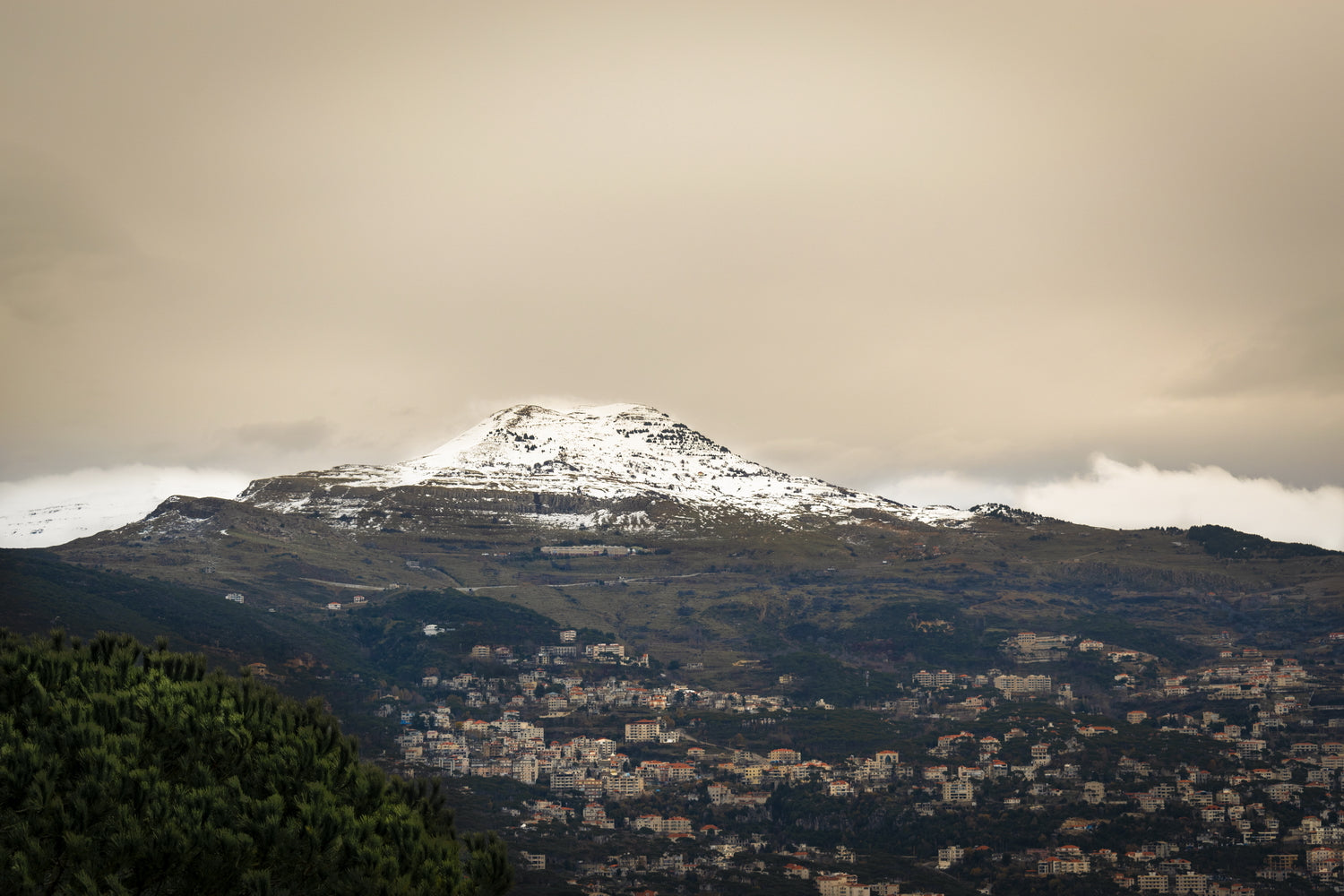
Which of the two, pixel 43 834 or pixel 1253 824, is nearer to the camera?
pixel 43 834

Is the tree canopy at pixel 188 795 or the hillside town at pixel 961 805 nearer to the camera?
the tree canopy at pixel 188 795

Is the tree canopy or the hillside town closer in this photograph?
the tree canopy

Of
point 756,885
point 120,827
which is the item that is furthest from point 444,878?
point 756,885

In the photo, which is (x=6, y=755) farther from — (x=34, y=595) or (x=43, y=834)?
(x=34, y=595)

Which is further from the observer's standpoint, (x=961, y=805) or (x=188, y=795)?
(x=961, y=805)

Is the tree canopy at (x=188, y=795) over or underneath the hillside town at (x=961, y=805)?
over

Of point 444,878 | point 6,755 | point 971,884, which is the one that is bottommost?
point 971,884

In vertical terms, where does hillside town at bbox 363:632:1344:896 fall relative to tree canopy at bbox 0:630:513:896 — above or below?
below

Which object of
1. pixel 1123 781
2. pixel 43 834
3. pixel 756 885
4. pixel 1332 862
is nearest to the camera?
pixel 43 834

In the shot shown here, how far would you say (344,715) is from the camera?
17088 cm

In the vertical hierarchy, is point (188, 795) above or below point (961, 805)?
above

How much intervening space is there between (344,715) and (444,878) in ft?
471

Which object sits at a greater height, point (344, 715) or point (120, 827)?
point (120, 827)

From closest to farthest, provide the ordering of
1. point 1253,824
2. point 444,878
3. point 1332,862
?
point 444,878, point 1332,862, point 1253,824
